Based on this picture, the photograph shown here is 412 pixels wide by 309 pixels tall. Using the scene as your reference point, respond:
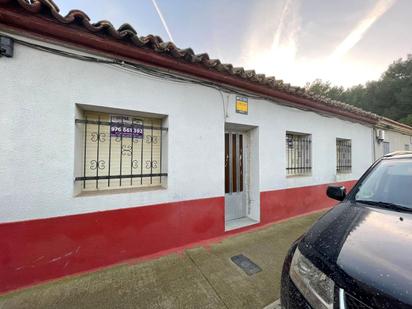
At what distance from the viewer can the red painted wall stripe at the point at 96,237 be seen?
219 centimetres

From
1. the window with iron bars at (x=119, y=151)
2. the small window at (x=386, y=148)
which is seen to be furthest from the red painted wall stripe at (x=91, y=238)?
the small window at (x=386, y=148)

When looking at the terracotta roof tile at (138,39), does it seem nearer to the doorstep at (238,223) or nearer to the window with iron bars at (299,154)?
the window with iron bars at (299,154)

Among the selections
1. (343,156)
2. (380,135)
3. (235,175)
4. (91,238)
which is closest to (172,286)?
(91,238)

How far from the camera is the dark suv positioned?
102 cm

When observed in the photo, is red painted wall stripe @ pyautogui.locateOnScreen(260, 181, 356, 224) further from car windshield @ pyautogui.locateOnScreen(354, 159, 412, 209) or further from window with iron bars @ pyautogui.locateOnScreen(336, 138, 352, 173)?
car windshield @ pyautogui.locateOnScreen(354, 159, 412, 209)

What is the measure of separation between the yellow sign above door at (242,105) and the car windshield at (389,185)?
231 cm

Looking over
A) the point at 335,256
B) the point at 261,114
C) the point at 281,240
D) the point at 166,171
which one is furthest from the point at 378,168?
the point at 166,171

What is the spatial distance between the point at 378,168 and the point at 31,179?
4267mm

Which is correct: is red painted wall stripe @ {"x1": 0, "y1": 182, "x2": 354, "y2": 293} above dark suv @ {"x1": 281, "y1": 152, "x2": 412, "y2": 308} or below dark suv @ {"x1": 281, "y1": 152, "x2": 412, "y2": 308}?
below

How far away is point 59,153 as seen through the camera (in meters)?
2.42

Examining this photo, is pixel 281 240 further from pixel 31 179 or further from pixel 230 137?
pixel 31 179

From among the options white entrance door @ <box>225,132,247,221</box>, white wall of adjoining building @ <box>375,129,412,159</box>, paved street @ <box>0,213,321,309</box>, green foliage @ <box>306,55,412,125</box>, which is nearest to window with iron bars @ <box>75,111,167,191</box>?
paved street @ <box>0,213,321,309</box>

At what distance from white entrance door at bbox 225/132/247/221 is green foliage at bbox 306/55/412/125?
70.5 ft

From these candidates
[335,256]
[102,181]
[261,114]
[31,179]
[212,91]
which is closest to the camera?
[335,256]
